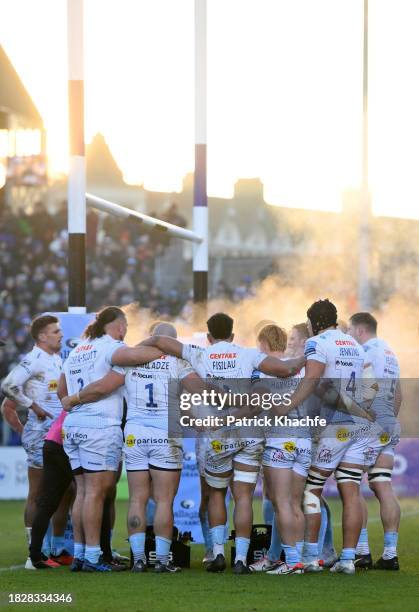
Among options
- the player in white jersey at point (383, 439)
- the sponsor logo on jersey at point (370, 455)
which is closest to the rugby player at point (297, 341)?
the player in white jersey at point (383, 439)

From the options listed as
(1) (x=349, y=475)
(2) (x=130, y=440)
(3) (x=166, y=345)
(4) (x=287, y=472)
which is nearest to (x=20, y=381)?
(2) (x=130, y=440)

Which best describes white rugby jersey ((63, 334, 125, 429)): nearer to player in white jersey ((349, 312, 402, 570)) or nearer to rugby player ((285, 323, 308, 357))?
rugby player ((285, 323, 308, 357))

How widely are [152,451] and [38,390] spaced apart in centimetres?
179

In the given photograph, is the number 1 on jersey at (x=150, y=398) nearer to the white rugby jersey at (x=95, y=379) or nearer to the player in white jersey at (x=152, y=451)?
the player in white jersey at (x=152, y=451)

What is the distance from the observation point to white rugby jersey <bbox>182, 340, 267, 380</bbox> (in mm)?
10539

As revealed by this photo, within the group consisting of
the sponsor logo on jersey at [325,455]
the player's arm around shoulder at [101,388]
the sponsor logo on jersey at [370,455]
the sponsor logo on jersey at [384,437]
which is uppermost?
the player's arm around shoulder at [101,388]

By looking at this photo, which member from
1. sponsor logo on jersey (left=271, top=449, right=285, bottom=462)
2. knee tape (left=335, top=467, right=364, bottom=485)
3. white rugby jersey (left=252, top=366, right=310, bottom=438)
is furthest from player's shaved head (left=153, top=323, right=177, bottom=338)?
knee tape (left=335, top=467, right=364, bottom=485)

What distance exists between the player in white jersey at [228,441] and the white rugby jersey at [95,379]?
14.7 inches

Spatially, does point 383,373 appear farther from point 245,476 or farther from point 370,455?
point 245,476

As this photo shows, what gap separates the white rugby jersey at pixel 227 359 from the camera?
10.5m

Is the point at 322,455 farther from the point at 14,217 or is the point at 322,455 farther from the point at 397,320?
the point at 14,217

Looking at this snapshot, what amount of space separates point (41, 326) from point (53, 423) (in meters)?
0.90

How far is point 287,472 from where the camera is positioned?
34.4 feet

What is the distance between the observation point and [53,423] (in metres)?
11.3
